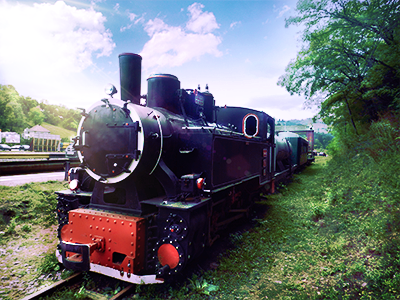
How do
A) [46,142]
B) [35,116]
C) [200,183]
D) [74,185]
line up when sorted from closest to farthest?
1. [200,183]
2. [74,185]
3. [46,142]
4. [35,116]

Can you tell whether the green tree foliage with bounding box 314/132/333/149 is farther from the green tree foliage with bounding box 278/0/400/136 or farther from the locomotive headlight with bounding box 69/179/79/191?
the locomotive headlight with bounding box 69/179/79/191

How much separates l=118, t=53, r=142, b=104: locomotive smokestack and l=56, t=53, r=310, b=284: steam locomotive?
0.06 feet

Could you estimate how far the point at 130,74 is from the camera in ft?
13.7

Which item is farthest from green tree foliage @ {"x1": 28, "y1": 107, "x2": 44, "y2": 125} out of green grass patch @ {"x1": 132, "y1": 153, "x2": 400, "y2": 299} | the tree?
green grass patch @ {"x1": 132, "y1": 153, "x2": 400, "y2": 299}

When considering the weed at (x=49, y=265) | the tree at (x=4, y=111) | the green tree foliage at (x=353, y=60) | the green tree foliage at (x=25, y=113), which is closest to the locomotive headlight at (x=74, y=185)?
the weed at (x=49, y=265)

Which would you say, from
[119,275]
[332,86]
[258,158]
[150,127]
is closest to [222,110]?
[258,158]

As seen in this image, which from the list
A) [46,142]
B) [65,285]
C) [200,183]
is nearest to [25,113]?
[46,142]

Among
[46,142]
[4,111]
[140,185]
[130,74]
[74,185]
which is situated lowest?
[74,185]

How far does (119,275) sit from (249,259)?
7.52 ft

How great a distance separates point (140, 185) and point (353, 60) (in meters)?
10.7

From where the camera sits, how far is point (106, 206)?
3.78m

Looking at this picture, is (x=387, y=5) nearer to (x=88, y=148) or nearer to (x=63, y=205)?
(x=88, y=148)

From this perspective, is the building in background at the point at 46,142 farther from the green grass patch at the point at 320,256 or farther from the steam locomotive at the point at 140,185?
the green grass patch at the point at 320,256

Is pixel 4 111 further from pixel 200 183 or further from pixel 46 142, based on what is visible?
pixel 200 183
